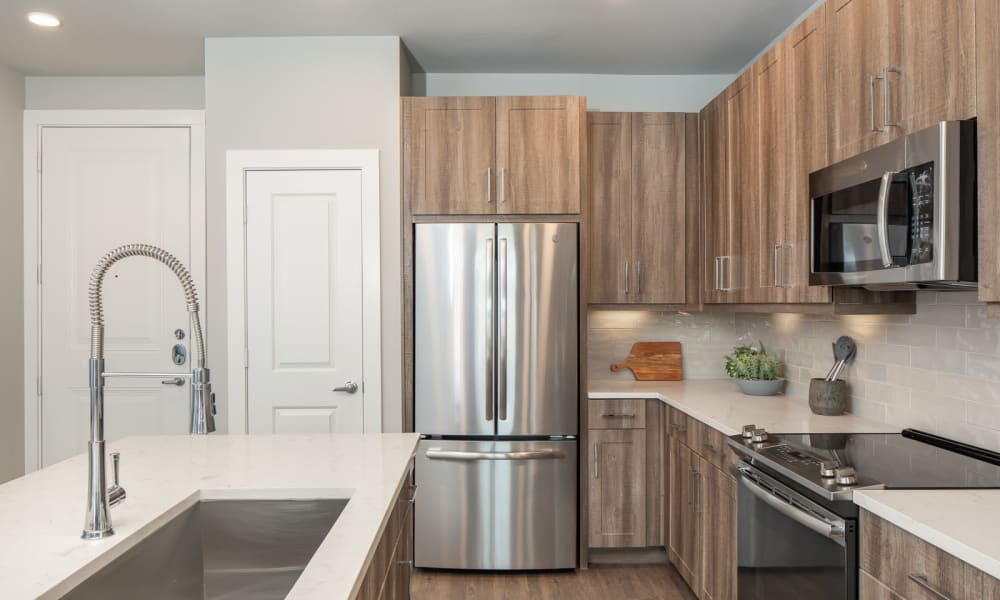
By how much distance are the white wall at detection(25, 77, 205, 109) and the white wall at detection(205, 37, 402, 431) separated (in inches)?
27.4

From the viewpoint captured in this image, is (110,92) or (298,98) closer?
(298,98)

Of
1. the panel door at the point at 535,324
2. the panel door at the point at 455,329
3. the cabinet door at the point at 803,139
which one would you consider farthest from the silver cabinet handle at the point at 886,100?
the panel door at the point at 455,329

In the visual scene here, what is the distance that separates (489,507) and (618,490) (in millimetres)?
672

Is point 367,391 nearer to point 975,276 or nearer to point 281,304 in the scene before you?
point 281,304

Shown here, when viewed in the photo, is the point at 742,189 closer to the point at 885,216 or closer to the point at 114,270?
the point at 885,216

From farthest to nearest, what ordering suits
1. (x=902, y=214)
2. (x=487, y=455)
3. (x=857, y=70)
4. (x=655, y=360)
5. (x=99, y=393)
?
(x=655, y=360), (x=487, y=455), (x=857, y=70), (x=902, y=214), (x=99, y=393)

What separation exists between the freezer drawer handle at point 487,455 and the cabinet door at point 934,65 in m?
2.06

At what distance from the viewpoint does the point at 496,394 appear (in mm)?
3182

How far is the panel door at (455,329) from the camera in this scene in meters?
3.17

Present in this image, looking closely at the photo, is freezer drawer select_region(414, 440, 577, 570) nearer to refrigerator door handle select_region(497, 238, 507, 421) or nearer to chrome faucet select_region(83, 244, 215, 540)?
refrigerator door handle select_region(497, 238, 507, 421)

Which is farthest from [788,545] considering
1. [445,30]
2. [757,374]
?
[445,30]

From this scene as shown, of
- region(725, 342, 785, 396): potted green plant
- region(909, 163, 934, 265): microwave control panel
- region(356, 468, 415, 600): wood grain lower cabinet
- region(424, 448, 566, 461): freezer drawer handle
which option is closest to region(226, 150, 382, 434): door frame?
region(424, 448, 566, 461): freezer drawer handle

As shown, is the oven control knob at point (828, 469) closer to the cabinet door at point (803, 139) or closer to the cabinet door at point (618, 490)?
the cabinet door at point (803, 139)

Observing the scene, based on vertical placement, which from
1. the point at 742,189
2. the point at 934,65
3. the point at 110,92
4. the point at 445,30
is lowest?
the point at 742,189
